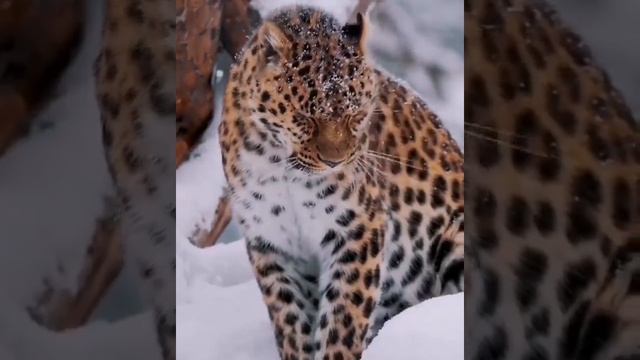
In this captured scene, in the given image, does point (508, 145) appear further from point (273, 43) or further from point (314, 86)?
point (273, 43)

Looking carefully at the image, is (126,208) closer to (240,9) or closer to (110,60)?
(110,60)

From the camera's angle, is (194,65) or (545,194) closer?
(545,194)

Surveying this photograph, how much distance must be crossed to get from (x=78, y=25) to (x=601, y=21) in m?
1.04

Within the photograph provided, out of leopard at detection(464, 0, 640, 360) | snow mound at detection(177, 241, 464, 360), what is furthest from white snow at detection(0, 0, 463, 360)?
leopard at detection(464, 0, 640, 360)

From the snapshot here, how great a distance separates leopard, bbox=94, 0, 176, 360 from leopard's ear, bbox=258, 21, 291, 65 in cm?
19

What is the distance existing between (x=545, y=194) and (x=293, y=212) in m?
0.51

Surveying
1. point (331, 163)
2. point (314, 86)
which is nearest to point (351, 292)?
point (331, 163)

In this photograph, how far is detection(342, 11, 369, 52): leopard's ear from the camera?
193cm

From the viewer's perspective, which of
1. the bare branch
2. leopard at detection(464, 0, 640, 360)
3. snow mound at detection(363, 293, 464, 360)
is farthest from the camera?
the bare branch

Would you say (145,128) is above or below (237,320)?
above

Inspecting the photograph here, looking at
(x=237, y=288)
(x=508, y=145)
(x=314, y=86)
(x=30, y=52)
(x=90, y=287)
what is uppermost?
(x=508, y=145)

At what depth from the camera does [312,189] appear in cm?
194

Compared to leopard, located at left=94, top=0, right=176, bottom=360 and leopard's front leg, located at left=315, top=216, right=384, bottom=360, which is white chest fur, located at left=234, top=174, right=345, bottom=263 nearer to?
leopard's front leg, located at left=315, top=216, right=384, bottom=360

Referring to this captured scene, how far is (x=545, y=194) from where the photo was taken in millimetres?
1760
